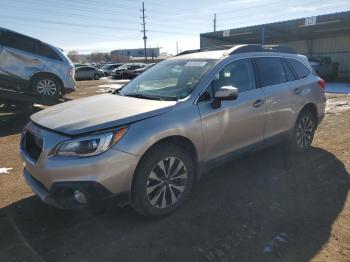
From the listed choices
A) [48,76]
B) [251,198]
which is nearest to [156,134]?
[251,198]

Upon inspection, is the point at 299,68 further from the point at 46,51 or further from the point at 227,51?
the point at 46,51

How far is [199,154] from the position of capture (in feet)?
12.5

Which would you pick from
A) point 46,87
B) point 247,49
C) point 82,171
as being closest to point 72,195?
point 82,171

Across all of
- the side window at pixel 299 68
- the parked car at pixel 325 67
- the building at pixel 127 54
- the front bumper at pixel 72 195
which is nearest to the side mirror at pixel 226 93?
the front bumper at pixel 72 195

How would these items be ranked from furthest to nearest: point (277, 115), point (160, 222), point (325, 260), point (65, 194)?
1. point (277, 115)
2. point (160, 222)
3. point (65, 194)
4. point (325, 260)

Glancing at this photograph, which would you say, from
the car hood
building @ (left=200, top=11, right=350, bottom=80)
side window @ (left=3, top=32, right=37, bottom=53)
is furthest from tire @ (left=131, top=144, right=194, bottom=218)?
building @ (left=200, top=11, right=350, bottom=80)

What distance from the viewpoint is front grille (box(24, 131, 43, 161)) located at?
3.29 metres

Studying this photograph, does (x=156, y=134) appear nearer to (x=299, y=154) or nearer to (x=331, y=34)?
(x=299, y=154)

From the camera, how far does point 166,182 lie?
11.6 feet

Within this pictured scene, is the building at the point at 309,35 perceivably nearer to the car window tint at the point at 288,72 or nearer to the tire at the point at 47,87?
the tire at the point at 47,87

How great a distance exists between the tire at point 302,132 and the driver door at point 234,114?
99 cm

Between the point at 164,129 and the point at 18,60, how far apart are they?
8.10 m

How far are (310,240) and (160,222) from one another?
1.46 metres

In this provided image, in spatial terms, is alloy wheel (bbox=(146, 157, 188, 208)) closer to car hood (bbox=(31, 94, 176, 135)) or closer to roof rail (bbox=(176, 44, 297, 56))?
car hood (bbox=(31, 94, 176, 135))
